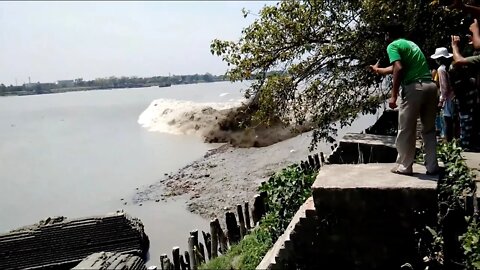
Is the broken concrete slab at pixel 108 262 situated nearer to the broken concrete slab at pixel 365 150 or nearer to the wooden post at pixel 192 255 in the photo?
the wooden post at pixel 192 255

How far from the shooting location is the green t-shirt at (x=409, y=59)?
17.6ft

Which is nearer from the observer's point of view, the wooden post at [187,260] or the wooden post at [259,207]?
the wooden post at [259,207]

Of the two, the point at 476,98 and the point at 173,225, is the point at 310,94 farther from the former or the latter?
the point at 173,225

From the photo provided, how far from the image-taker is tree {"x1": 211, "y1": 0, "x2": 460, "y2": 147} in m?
10.9

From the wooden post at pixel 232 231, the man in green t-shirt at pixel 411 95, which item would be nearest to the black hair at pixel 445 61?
the man in green t-shirt at pixel 411 95

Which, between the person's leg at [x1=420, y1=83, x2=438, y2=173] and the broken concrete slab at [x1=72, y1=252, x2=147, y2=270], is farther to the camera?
the broken concrete slab at [x1=72, y1=252, x2=147, y2=270]

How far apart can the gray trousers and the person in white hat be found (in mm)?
2270

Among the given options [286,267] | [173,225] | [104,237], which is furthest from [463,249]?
[173,225]

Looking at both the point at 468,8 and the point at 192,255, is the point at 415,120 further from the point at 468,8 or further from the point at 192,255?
the point at 192,255

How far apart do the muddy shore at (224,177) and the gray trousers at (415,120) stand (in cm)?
1220

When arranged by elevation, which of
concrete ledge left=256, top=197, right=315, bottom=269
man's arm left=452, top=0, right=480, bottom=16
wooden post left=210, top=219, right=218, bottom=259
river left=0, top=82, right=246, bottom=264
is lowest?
river left=0, top=82, right=246, bottom=264

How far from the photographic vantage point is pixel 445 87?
24.8 ft

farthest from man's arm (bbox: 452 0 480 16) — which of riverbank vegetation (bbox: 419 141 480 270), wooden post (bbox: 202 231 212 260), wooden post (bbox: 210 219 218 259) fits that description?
wooden post (bbox: 202 231 212 260)

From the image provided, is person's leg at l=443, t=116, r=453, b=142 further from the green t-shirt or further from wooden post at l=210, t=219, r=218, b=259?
wooden post at l=210, t=219, r=218, b=259
